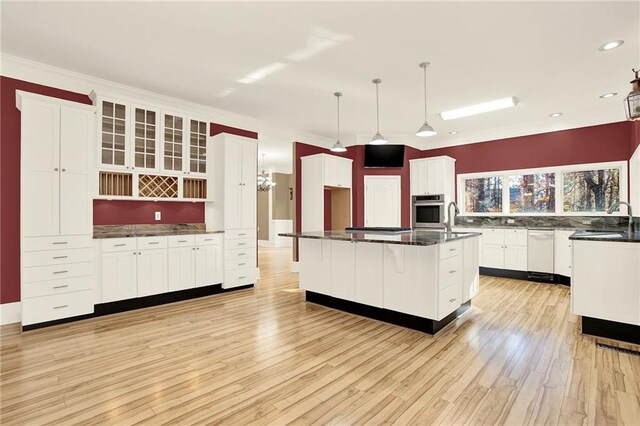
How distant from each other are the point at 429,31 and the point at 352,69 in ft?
3.36

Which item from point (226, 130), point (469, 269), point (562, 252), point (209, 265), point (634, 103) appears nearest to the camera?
point (634, 103)

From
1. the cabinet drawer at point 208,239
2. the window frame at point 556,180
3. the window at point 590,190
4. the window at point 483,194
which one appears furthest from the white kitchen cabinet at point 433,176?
the cabinet drawer at point 208,239

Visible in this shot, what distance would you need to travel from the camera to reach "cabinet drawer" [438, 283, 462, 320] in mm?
3106

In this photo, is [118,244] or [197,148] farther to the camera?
[197,148]

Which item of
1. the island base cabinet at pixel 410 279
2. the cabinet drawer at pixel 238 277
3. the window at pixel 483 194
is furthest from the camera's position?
the window at pixel 483 194

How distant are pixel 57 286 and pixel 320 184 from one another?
4257 mm

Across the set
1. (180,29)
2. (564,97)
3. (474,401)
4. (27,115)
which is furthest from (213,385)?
(564,97)

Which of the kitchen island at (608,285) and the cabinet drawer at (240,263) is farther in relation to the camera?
the cabinet drawer at (240,263)

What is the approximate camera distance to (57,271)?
343cm

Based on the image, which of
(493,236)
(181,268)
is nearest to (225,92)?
(181,268)

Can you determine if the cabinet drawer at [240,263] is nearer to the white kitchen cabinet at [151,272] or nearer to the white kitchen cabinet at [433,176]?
the white kitchen cabinet at [151,272]

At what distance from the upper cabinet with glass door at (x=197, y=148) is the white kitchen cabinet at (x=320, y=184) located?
222 centimetres

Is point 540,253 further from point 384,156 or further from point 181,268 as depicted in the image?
point 181,268

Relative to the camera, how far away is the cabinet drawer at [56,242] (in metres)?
3.27
